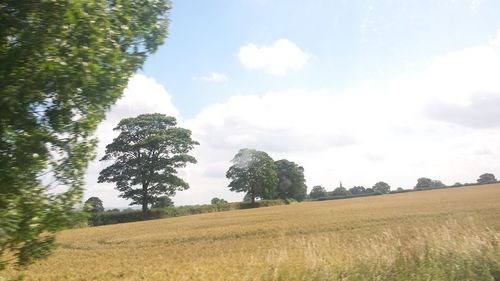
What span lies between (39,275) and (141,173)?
158 ft

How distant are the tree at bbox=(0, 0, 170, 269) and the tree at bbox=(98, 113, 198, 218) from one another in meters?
55.1

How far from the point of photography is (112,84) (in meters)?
5.66

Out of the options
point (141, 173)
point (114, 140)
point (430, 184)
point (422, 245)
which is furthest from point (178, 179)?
point (430, 184)

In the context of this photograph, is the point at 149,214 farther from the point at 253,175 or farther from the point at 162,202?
the point at 253,175

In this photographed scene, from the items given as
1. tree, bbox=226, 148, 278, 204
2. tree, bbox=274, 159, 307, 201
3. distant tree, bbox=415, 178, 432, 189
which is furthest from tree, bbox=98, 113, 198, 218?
distant tree, bbox=415, 178, 432, 189

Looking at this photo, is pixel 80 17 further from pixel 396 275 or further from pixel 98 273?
pixel 98 273

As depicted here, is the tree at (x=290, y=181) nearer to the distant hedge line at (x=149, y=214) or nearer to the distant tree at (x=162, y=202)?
the distant hedge line at (x=149, y=214)

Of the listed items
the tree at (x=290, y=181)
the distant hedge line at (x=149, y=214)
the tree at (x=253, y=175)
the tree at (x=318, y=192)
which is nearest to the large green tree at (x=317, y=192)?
the tree at (x=318, y=192)

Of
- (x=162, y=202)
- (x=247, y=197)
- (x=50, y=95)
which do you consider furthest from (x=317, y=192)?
(x=50, y=95)

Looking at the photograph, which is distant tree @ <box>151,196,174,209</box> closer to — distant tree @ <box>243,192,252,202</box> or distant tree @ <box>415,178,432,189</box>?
distant tree @ <box>243,192,252,202</box>

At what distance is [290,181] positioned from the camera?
108 metres

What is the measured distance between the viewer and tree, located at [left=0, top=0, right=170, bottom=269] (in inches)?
187

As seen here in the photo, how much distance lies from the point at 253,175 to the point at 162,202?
102 feet

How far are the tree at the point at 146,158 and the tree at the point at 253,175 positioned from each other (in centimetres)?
2474
